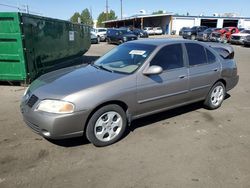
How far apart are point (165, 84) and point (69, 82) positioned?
1687mm

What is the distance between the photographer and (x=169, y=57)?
4832 millimetres

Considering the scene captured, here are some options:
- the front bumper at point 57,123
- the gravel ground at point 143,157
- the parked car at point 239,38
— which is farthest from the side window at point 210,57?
the parked car at point 239,38

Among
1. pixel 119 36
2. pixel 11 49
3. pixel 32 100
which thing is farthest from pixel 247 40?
pixel 32 100

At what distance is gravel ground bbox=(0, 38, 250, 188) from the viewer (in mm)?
3254

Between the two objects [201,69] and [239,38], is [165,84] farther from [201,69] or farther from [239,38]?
[239,38]

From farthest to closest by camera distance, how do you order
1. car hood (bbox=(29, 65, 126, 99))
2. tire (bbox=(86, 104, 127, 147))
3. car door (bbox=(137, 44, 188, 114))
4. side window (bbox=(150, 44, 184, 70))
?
side window (bbox=(150, 44, 184, 70)) → car door (bbox=(137, 44, 188, 114)) → tire (bbox=(86, 104, 127, 147)) → car hood (bbox=(29, 65, 126, 99))

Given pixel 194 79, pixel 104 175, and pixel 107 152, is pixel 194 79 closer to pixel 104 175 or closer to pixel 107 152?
pixel 107 152

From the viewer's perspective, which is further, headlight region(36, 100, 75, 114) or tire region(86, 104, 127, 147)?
tire region(86, 104, 127, 147)

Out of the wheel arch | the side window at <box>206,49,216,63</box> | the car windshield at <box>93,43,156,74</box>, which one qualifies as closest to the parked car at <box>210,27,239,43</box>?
the side window at <box>206,49,216,63</box>

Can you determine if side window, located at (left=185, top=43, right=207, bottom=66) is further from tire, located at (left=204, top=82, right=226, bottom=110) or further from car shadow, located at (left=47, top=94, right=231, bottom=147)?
car shadow, located at (left=47, top=94, right=231, bottom=147)

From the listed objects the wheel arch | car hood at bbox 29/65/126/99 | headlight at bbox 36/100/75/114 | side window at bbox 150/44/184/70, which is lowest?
the wheel arch

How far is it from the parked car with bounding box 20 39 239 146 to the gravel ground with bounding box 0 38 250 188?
13.1 inches

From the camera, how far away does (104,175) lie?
337cm

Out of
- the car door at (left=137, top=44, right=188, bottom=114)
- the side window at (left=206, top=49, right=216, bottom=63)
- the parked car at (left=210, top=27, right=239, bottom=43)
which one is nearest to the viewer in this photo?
the car door at (left=137, top=44, right=188, bottom=114)
